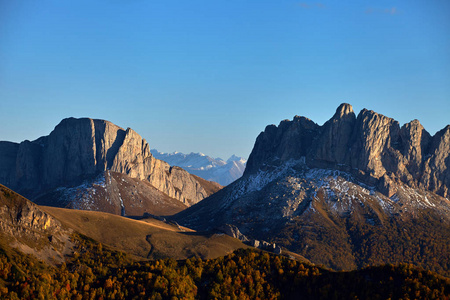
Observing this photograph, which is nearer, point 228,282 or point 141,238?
point 228,282

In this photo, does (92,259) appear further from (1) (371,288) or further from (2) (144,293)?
(1) (371,288)

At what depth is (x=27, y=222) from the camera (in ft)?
462

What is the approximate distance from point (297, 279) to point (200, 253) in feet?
251

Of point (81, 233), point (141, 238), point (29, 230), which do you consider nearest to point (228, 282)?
point (29, 230)

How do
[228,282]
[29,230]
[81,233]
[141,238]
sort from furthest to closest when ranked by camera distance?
1. [141,238]
2. [81,233]
3. [29,230]
4. [228,282]

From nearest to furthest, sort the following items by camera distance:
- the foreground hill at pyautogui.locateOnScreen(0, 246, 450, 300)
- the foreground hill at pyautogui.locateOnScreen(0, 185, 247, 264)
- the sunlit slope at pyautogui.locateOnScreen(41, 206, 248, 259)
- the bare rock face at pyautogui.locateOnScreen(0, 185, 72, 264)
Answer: the foreground hill at pyautogui.locateOnScreen(0, 246, 450, 300) → the bare rock face at pyautogui.locateOnScreen(0, 185, 72, 264) → the foreground hill at pyautogui.locateOnScreen(0, 185, 247, 264) → the sunlit slope at pyautogui.locateOnScreen(41, 206, 248, 259)

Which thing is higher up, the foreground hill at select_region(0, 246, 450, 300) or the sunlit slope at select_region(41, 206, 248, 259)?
the sunlit slope at select_region(41, 206, 248, 259)

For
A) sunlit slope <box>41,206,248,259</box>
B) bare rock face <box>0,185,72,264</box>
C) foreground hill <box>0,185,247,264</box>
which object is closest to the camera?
bare rock face <box>0,185,72,264</box>

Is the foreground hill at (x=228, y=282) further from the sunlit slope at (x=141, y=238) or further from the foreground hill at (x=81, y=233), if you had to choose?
the sunlit slope at (x=141, y=238)

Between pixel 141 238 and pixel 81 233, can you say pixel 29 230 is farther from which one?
pixel 141 238

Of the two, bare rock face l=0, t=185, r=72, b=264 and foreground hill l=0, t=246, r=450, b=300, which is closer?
foreground hill l=0, t=246, r=450, b=300

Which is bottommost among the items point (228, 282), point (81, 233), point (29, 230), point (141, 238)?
point (228, 282)

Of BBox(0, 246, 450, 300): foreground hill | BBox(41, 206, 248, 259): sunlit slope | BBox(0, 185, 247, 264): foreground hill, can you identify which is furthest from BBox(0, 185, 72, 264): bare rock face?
BBox(41, 206, 248, 259): sunlit slope

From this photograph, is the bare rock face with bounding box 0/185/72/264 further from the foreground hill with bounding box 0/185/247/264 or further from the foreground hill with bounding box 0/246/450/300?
the foreground hill with bounding box 0/246/450/300
